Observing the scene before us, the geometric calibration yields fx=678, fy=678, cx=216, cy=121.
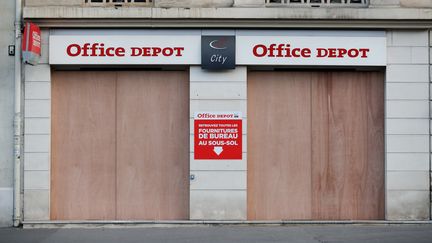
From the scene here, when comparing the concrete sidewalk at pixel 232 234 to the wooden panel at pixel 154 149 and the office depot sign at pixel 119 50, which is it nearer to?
the wooden panel at pixel 154 149

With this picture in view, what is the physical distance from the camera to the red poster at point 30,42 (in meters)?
13.2

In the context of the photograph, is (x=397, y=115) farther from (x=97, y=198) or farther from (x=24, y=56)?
(x=24, y=56)

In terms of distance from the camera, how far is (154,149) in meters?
14.1

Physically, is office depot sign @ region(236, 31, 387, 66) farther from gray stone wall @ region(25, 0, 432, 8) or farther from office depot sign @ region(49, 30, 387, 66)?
gray stone wall @ region(25, 0, 432, 8)

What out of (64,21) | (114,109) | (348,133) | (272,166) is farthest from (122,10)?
(348,133)

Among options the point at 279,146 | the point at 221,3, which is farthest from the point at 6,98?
the point at 279,146

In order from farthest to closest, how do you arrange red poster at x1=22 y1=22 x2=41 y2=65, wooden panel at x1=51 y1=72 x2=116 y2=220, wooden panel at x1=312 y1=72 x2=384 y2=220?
1. wooden panel at x1=312 y1=72 x2=384 y2=220
2. wooden panel at x1=51 y1=72 x2=116 y2=220
3. red poster at x1=22 y1=22 x2=41 y2=65

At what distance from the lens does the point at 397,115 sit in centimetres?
1394

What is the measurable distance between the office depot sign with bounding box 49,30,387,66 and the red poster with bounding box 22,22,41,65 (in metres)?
0.44

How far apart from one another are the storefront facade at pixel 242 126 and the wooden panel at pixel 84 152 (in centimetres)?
2

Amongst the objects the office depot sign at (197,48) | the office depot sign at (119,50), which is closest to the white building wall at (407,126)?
the office depot sign at (197,48)

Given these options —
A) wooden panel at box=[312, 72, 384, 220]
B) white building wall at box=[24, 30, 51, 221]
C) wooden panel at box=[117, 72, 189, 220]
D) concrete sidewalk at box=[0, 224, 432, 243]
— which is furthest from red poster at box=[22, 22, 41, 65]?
wooden panel at box=[312, 72, 384, 220]

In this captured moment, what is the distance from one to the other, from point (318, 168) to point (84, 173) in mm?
4883

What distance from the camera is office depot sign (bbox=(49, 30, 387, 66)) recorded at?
13.8m
